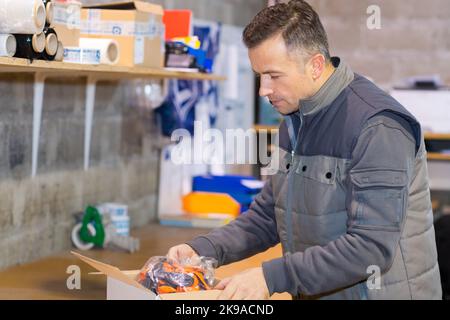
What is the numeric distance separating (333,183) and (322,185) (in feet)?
0.09

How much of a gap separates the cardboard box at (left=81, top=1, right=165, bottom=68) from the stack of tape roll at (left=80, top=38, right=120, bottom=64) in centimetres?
9

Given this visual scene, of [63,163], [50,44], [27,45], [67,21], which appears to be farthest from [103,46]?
[63,163]

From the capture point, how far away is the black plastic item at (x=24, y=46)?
215 cm

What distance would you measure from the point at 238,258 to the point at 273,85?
0.47 m

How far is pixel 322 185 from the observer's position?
195 centimetres

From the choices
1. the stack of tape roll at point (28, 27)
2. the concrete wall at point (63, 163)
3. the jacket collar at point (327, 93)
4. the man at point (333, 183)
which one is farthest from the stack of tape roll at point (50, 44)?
the jacket collar at point (327, 93)

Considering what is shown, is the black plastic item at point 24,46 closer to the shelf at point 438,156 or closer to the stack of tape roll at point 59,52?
the stack of tape roll at point 59,52

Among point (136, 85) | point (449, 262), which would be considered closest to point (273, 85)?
point (136, 85)

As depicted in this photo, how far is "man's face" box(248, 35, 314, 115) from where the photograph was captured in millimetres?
1908

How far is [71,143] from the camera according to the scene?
10.3 feet

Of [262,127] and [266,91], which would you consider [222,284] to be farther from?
[262,127]

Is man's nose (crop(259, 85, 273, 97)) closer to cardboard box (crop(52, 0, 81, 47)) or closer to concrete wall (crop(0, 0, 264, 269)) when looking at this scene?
cardboard box (crop(52, 0, 81, 47))

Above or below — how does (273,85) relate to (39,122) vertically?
above
